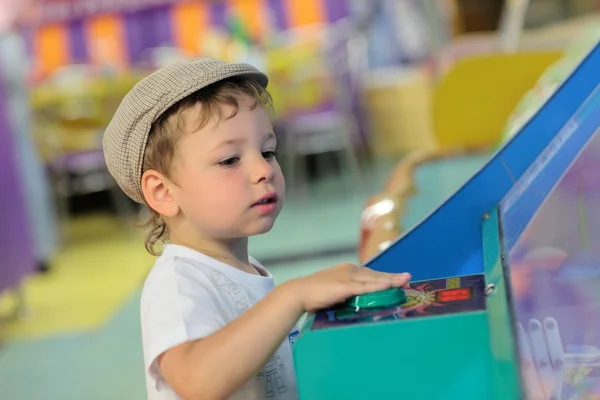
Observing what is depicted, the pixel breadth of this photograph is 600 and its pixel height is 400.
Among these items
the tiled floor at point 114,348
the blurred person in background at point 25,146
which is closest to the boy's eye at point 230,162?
the tiled floor at point 114,348

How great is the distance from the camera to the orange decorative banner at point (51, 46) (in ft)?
20.7

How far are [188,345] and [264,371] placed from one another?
0.38 ft

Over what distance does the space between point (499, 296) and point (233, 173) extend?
30 centimetres

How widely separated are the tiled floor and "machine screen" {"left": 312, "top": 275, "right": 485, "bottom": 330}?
0.80 metres

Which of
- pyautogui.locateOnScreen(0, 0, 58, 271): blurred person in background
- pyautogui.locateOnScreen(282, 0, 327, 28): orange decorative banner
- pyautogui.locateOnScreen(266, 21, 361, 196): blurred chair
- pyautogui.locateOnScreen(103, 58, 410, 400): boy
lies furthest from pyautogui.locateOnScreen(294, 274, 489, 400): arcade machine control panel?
pyautogui.locateOnScreen(282, 0, 327, 28): orange decorative banner

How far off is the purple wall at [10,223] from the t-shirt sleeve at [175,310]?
2189 mm

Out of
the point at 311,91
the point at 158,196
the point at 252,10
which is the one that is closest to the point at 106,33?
the point at 252,10

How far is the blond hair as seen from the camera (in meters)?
0.84

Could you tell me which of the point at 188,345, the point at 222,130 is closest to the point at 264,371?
the point at 188,345

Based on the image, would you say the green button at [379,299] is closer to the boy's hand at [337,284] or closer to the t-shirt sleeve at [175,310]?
the boy's hand at [337,284]

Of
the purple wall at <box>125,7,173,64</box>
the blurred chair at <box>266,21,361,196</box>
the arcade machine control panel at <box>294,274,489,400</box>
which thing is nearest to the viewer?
the arcade machine control panel at <box>294,274,489,400</box>

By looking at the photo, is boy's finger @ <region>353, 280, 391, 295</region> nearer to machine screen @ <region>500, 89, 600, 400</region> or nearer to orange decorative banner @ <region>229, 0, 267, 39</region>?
machine screen @ <region>500, 89, 600, 400</region>

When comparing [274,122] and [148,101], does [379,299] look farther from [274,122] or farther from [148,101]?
[274,122]

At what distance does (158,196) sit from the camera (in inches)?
35.5
